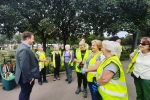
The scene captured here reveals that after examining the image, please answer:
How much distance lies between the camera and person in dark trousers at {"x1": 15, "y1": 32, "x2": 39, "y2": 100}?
2.85 meters

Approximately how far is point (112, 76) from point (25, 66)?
1762 mm

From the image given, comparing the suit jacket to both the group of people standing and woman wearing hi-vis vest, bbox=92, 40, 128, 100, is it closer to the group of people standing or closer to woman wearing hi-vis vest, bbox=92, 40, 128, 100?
the group of people standing

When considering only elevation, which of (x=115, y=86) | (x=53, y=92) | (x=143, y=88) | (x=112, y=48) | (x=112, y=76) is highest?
(x=112, y=48)

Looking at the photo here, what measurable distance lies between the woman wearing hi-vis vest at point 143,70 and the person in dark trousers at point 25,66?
7.38ft

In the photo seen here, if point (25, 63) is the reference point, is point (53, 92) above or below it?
below

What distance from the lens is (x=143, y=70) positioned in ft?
9.44

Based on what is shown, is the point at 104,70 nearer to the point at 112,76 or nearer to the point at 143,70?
the point at 112,76

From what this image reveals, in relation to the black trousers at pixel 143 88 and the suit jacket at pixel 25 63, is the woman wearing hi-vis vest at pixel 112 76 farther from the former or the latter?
the suit jacket at pixel 25 63

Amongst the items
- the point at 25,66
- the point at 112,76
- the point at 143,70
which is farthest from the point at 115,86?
the point at 25,66

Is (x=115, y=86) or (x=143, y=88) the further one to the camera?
(x=143, y=88)

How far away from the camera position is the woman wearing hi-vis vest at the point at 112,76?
78.9 inches

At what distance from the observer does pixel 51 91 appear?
4.79 m

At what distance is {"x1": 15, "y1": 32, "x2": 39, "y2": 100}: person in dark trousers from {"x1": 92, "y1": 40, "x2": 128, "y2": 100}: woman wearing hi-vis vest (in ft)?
5.14

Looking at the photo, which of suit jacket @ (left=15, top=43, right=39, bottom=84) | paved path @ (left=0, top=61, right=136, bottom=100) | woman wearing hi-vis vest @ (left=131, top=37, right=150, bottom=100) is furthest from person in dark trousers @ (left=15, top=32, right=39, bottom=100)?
woman wearing hi-vis vest @ (left=131, top=37, right=150, bottom=100)
